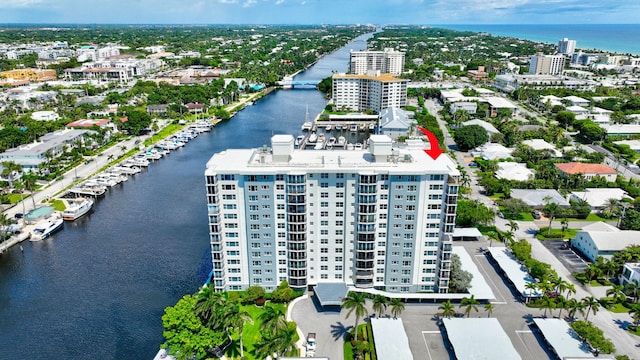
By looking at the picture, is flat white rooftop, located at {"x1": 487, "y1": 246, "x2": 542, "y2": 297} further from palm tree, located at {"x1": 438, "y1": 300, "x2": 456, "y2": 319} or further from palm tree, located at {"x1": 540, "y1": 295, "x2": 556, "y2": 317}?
palm tree, located at {"x1": 438, "y1": 300, "x2": 456, "y2": 319}

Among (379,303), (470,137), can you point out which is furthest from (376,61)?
(379,303)

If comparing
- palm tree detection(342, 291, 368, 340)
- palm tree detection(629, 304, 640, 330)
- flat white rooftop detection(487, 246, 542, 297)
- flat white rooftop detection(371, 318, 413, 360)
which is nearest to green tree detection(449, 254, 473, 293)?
flat white rooftop detection(487, 246, 542, 297)

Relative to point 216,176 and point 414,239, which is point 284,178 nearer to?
point 216,176

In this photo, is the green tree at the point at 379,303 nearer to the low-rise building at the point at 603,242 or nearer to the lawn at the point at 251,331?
the lawn at the point at 251,331

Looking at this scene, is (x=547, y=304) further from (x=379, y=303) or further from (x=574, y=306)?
(x=379, y=303)

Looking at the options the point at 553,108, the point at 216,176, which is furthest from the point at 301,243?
the point at 553,108
